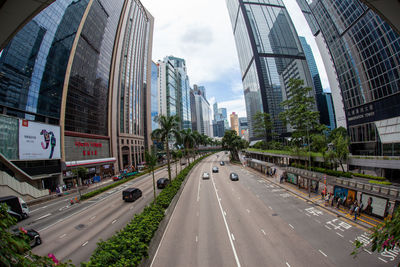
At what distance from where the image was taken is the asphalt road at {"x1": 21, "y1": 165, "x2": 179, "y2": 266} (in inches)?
482

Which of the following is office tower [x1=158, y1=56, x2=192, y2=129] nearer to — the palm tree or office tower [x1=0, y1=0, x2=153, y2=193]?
office tower [x1=0, y1=0, x2=153, y2=193]

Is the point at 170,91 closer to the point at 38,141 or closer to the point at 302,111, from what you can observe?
the point at 38,141

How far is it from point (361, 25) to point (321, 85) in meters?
139

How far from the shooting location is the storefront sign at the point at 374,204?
1361cm

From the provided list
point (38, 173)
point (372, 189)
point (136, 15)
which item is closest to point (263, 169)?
point (372, 189)

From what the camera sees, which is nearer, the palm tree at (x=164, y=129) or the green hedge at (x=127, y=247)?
the green hedge at (x=127, y=247)

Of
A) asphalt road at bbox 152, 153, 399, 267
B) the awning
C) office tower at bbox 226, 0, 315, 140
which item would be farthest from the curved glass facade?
office tower at bbox 226, 0, 315, 140

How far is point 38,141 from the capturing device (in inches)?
1218

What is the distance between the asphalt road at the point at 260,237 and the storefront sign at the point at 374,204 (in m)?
2.60

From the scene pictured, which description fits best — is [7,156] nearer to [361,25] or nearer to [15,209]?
[15,209]

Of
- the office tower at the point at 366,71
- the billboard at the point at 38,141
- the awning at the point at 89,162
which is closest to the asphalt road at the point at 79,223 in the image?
the billboard at the point at 38,141

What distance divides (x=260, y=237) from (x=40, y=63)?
49.2 metres

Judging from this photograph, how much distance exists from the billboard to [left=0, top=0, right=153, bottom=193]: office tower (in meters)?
0.16

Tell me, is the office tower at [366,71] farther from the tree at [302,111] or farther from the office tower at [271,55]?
the office tower at [271,55]
